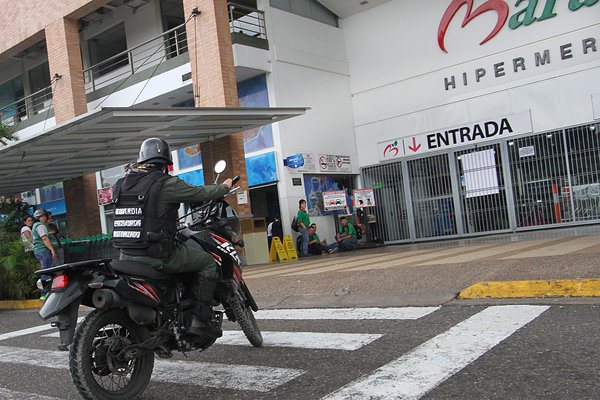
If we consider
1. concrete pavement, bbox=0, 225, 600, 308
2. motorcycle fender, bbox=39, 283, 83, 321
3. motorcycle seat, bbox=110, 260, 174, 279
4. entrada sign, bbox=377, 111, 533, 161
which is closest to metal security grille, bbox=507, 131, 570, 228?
entrada sign, bbox=377, 111, 533, 161

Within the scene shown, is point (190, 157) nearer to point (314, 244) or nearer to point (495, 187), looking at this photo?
point (314, 244)

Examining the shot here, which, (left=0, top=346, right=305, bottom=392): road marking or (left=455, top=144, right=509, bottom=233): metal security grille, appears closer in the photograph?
(left=0, top=346, right=305, bottom=392): road marking

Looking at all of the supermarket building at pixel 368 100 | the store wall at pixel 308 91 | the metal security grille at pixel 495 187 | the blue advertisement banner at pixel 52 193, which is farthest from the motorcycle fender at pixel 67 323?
the blue advertisement banner at pixel 52 193

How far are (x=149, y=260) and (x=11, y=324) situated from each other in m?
6.15

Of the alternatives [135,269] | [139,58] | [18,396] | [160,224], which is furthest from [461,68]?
[18,396]

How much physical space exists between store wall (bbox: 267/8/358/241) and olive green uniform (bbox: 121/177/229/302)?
12.1 meters

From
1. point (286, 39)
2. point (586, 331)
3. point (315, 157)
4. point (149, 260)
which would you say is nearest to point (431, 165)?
point (315, 157)

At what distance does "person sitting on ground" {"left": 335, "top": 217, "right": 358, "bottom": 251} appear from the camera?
16719 millimetres

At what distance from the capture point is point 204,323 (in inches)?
156

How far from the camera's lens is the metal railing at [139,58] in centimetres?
1727

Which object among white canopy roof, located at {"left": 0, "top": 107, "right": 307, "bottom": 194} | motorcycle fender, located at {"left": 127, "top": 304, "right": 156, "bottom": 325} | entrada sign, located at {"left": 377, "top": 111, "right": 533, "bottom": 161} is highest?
white canopy roof, located at {"left": 0, "top": 107, "right": 307, "bottom": 194}

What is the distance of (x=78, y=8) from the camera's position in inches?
669

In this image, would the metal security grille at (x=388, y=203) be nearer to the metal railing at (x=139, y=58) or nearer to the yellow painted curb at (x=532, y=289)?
the metal railing at (x=139, y=58)

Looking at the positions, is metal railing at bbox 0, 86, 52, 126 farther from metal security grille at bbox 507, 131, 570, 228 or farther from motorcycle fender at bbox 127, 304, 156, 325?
motorcycle fender at bbox 127, 304, 156, 325
